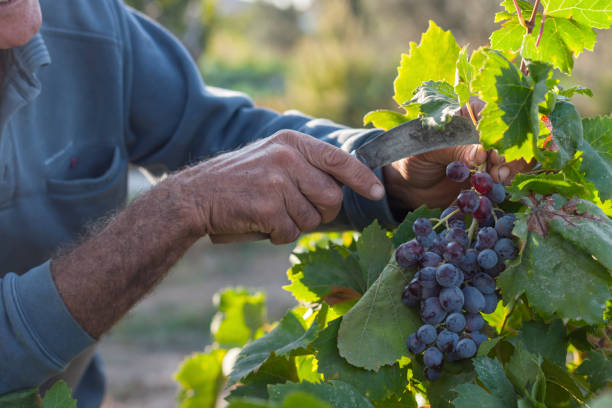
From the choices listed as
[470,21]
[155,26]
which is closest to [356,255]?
[155,26]

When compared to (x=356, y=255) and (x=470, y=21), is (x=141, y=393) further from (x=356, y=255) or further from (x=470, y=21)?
(x=470, y=21)

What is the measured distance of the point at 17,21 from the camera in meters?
1.39

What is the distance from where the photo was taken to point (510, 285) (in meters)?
0.78

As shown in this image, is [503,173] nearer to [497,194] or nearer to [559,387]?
[497,194]

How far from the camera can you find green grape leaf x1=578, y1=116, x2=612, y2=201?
869 millimetres

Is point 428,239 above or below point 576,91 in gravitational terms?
below

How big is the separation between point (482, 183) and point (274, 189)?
1.56 ft

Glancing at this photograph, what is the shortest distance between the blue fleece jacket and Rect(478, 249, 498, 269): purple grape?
596 mm

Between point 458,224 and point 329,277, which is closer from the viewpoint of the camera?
point 458,224

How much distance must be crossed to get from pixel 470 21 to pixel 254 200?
1562 cm

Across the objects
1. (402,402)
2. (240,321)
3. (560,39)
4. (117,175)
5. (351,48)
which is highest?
(560,39)

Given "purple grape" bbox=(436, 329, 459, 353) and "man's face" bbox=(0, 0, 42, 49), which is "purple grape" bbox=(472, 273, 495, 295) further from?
"man's face" bbox=(0, 0, 42, 49)

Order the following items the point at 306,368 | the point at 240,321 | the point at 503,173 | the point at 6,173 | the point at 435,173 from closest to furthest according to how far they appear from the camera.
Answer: the point at 503,173 < the point at 306,368 < the point at 435,173 < the point at 6,173 < the point at 240,321

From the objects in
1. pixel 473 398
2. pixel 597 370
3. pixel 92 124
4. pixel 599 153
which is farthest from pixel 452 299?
pixel 92 124
